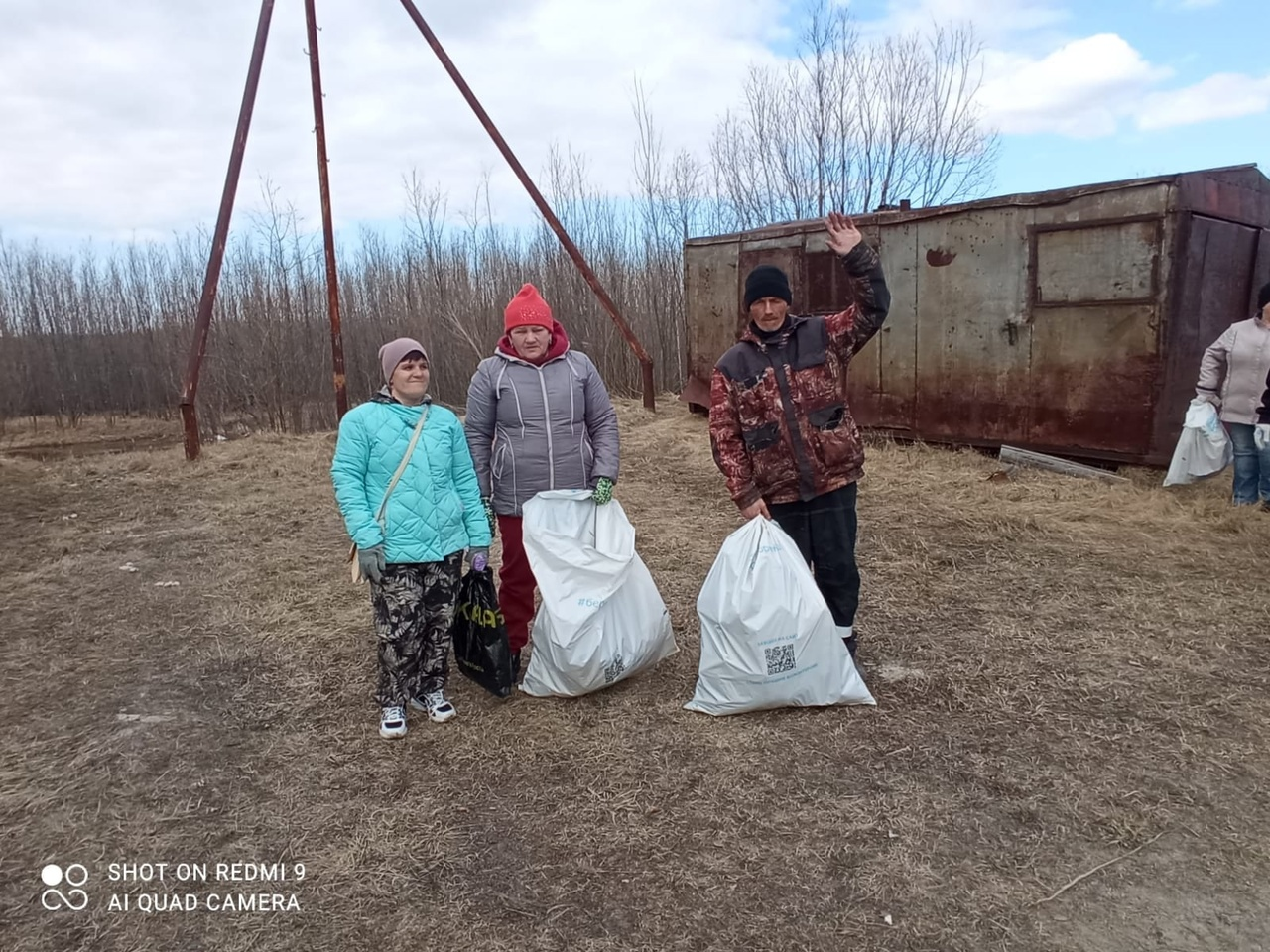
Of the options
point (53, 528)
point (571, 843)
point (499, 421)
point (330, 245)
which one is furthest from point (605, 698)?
point (330, 245)

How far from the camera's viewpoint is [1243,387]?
18.1ft

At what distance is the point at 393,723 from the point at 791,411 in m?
1.88

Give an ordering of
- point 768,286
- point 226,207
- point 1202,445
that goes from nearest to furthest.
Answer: point 768,286 → point 1202,445 → point 226,207

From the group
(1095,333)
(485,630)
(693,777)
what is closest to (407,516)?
(485,630)

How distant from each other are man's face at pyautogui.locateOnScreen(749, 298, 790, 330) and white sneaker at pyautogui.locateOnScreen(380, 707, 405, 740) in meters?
1.98

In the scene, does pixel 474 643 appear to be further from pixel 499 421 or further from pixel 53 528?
pixel 53 528

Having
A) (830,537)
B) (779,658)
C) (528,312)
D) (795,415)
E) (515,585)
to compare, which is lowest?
(779,658)

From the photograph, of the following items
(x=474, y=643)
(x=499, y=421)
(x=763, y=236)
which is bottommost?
(x=474, y=643)

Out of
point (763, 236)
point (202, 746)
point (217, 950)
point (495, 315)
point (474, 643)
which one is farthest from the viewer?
point (495, 315)

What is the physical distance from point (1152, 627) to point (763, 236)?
6445 millimetres

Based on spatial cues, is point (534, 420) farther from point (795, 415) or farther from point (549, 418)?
point (795, 415)

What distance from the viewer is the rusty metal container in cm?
616

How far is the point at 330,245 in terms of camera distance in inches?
338

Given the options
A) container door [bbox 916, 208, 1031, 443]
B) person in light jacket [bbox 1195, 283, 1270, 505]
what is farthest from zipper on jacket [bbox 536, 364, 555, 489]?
container door [bbox 916, 208, 1031, 443]
